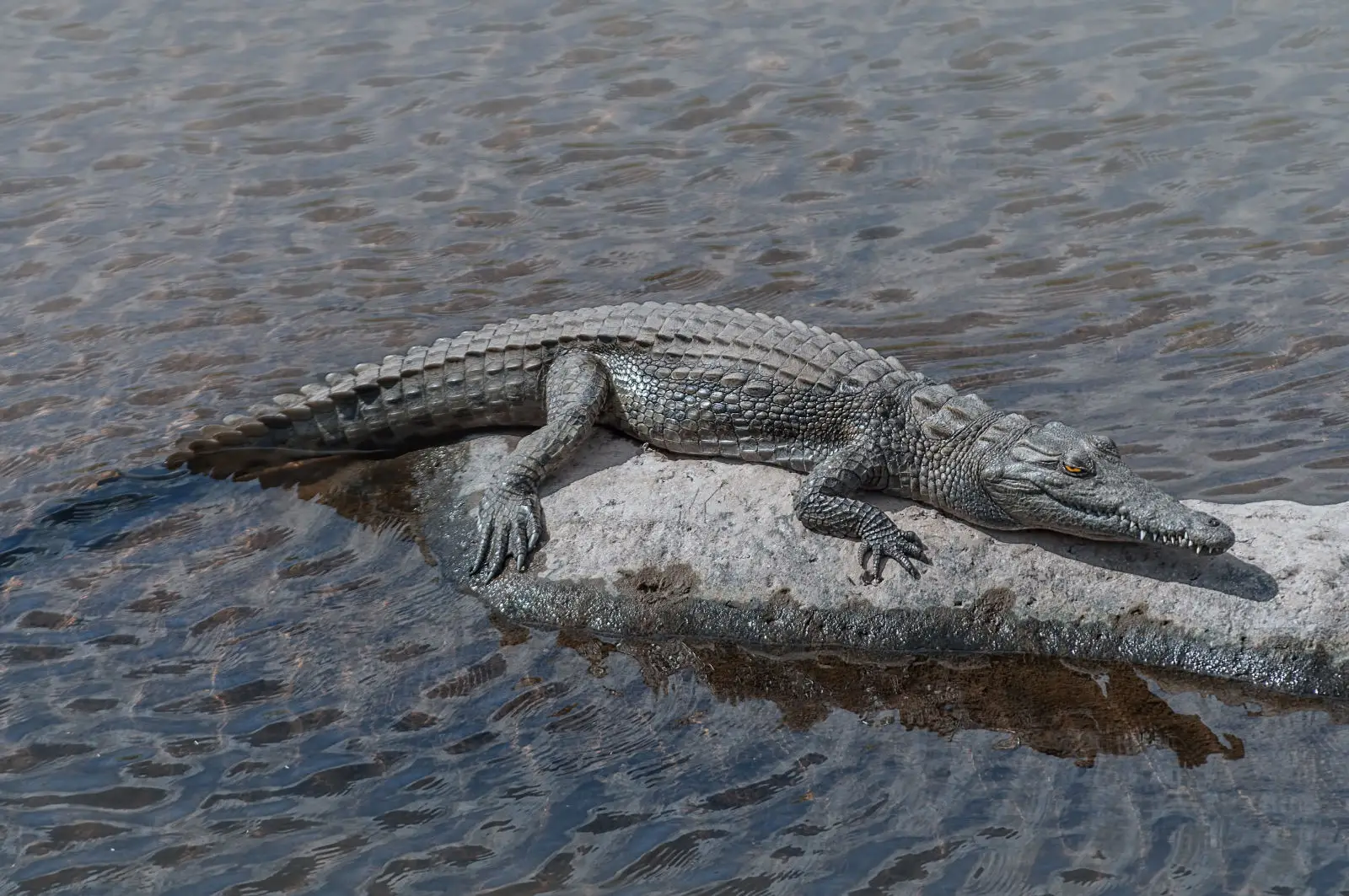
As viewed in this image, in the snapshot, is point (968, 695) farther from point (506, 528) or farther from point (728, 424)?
point (506, 528)

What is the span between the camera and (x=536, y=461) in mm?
6293

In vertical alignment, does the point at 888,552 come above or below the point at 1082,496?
below

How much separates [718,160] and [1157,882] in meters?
6.69

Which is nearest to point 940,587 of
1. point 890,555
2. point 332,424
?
point 890,555

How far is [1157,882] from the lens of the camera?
14.7 feet

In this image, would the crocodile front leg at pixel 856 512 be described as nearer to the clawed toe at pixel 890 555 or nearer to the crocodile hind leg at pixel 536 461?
the clawed toe at pixel 890 555

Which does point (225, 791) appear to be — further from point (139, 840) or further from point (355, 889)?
point (355, 889)

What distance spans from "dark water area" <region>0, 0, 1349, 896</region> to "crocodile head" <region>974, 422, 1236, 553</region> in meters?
0.61

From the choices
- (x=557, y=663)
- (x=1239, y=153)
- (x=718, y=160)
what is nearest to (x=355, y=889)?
(x=557, y=663)

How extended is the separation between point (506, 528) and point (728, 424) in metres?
1.16

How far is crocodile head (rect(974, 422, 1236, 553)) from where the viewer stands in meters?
5.38

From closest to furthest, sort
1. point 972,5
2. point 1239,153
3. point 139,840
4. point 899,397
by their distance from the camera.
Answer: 1. point 139,840
2. point 899,397
3. point 1239,153
4. point 972,5

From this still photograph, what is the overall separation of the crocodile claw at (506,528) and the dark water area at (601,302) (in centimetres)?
25

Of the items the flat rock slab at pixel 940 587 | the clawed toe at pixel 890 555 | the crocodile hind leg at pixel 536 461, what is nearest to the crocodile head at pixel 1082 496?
the flat rock slab at pixel 940 587
